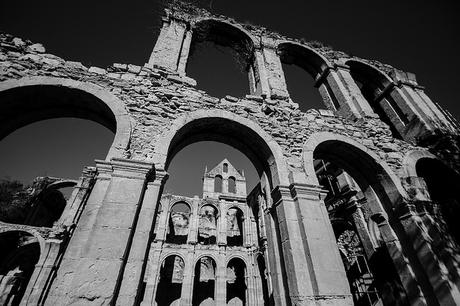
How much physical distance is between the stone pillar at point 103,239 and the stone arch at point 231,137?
862 mm

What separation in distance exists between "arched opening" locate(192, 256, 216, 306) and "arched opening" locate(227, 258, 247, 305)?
63.5 inches

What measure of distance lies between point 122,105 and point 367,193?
21.0 ft

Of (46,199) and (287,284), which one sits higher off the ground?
(46,199)

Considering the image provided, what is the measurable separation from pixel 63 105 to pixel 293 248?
5413 mm

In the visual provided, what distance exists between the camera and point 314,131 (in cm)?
535

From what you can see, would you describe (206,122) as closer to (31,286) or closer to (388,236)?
(388,236)

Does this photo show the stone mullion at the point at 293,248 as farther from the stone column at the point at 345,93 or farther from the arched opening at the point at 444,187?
the arched opening at the point at 444,187

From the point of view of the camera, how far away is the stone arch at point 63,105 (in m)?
3.77

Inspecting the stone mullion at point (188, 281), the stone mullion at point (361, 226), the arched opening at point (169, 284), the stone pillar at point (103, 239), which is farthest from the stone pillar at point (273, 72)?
the arched opening at point (169, 284)

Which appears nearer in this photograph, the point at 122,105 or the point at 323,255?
the point at 323,255

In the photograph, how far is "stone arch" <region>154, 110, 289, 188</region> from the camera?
14.2 ft

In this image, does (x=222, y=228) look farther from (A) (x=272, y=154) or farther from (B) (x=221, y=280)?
(A) (x=272, y=154)

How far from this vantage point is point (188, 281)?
16.4 metres

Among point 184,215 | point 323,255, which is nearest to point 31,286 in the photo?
point 323,255
